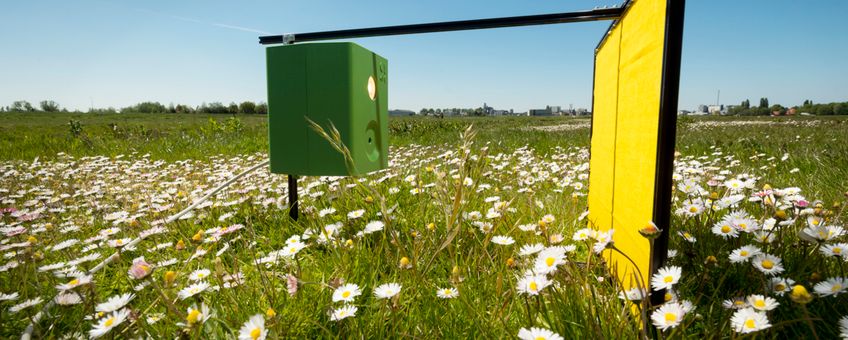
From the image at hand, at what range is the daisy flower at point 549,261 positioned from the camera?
3.77 ft

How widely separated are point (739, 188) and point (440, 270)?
1.74 m

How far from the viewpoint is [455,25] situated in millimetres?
2113

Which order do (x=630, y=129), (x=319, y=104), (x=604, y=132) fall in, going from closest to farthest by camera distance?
(x=630, y=129) < (x=604, y=132) < (x=319, y=104)

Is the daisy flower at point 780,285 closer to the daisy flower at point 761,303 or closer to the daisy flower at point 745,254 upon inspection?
the daisy flower at point 745,254

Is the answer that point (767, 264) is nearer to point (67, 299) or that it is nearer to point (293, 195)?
point (67, 299)

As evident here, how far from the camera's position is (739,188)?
2322 mm

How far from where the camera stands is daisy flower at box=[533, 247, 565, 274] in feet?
→ 3.77

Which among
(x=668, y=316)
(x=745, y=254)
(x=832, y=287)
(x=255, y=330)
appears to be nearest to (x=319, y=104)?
(x=255, y=330)

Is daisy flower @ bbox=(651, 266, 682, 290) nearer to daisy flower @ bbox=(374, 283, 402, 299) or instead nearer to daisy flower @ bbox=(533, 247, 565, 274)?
daisy flower @ bbox=(533, 247, 565, 274)

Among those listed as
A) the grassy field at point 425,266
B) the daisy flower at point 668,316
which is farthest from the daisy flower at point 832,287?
the daisy flower at point 668,316

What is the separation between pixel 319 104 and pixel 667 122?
1.54m

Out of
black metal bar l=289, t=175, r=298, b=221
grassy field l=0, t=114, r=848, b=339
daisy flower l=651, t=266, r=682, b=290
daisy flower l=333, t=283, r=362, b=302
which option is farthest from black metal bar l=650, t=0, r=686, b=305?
black metal bar l=289, t=175, r=298, b=221

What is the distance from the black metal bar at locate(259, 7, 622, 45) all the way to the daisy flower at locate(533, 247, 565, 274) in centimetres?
101

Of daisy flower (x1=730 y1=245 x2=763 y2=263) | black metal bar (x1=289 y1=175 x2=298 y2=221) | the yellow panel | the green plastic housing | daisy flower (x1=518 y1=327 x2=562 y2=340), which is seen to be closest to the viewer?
daisy flower (x1=518 y1=327 x2=562 y2=340)
